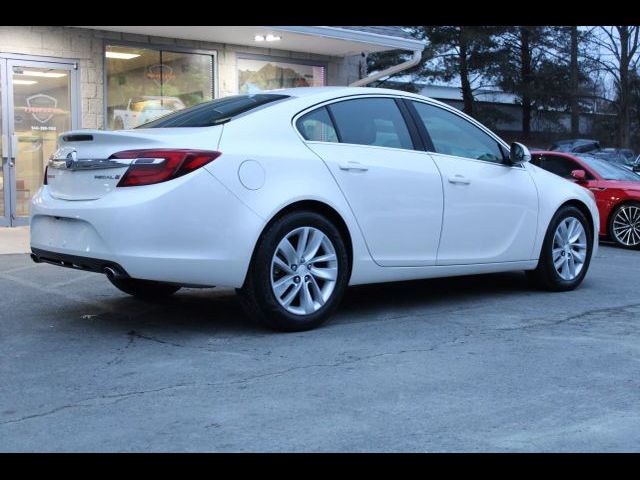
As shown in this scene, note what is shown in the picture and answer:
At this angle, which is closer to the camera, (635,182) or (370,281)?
(370,281)

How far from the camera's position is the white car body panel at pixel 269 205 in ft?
14.8

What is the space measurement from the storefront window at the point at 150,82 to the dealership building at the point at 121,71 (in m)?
0.02

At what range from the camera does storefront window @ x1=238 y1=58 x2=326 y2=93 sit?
13.4m

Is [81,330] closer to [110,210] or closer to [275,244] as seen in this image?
[110,210]

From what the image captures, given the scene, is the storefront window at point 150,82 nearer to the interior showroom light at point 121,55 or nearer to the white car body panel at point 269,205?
the interior showroom light at point 121,55

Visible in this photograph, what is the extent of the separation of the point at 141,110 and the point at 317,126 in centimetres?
782

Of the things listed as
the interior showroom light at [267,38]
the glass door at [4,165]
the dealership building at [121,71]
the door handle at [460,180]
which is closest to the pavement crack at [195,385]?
the door handle at [460,180]

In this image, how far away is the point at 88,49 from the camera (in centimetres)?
1170

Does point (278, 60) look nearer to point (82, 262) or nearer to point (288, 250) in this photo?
point (288, 250)

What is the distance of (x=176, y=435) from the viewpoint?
3215mm

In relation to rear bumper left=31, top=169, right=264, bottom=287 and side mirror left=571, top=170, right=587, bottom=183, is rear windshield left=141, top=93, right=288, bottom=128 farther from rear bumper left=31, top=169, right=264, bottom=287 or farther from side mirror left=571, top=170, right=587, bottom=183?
side mirror left=571, top=170, right=587, bottom=183

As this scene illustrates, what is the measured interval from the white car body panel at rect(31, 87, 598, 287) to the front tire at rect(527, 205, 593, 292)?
1.57 ft
